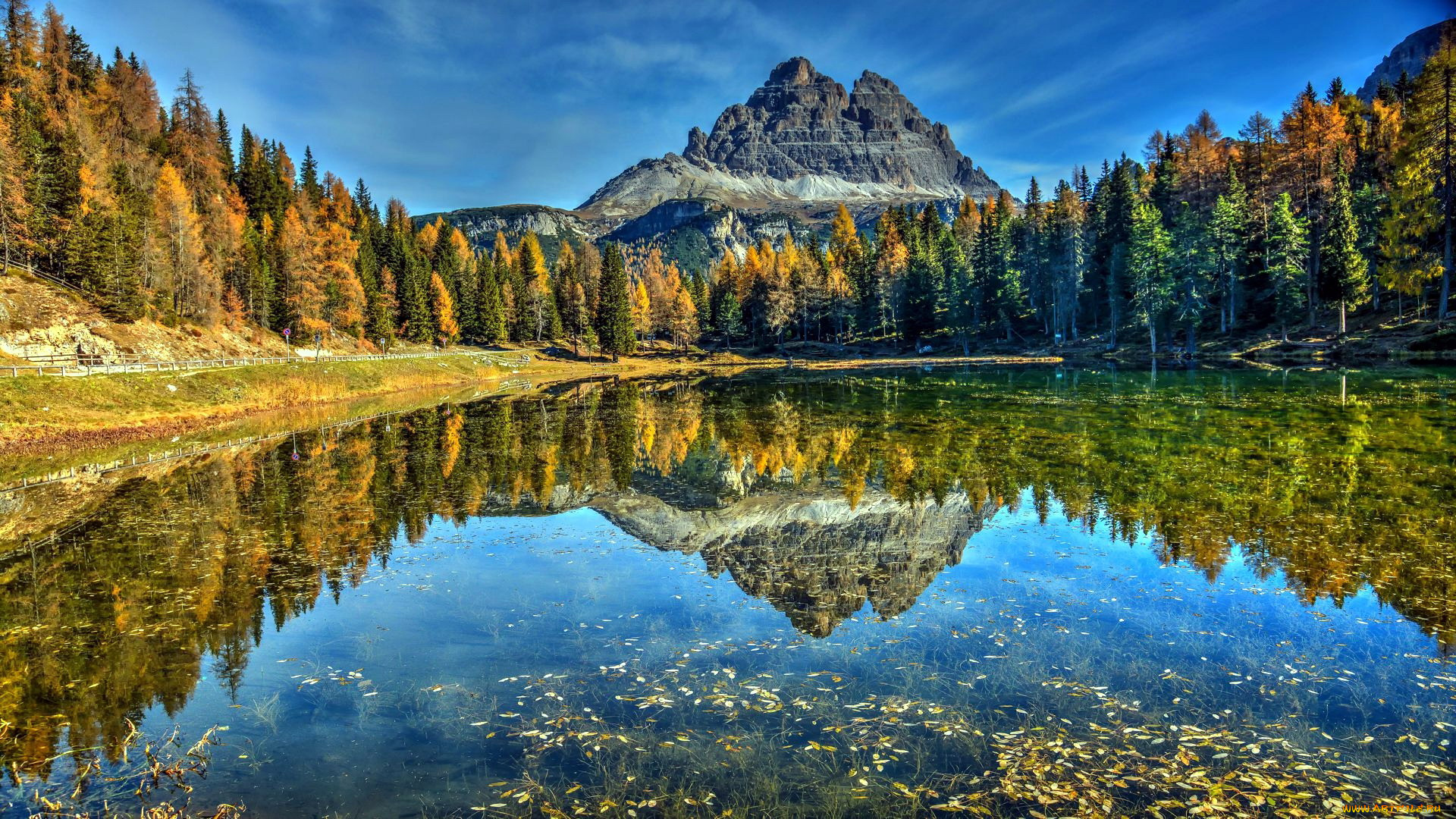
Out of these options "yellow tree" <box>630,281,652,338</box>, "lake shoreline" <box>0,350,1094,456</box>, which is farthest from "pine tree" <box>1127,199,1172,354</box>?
"yellow tree" <box>630,281,652,338</box>

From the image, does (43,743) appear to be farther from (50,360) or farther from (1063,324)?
(1063,324)

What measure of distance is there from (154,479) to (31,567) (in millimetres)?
11955

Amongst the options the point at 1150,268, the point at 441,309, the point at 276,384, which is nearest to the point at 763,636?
the point at 276,384

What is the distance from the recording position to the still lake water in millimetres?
8062

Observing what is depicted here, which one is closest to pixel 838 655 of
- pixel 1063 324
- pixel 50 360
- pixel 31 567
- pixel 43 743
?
pixel 43 743

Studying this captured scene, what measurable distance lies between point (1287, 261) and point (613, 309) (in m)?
86.9

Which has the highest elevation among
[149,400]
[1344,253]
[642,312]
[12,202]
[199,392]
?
[12,202]

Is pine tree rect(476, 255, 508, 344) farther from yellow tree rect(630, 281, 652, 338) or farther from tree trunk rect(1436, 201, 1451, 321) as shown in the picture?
tree trunk rect(1436, 201, 1451, 321)

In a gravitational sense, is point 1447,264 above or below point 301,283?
below

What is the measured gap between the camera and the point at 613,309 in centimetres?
11319

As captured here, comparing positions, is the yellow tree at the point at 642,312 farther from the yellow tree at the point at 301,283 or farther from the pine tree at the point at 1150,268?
the pine tree at the point at 1150,268

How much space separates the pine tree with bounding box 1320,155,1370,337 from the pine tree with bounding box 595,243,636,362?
8923 cm

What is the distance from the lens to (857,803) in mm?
7602

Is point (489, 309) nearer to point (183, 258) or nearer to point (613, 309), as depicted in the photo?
point (613, 309)
